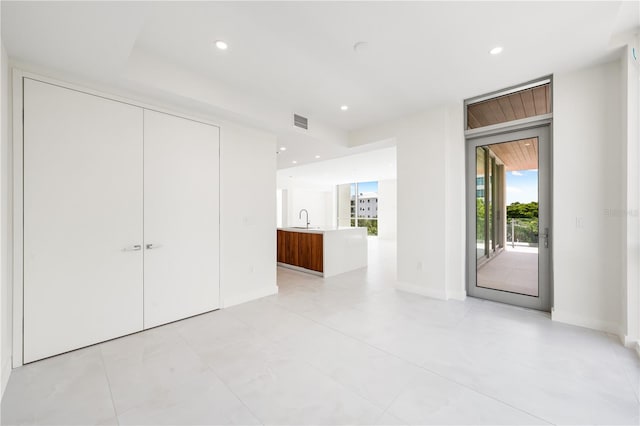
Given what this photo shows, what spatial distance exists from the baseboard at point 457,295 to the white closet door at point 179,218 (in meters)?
3.42

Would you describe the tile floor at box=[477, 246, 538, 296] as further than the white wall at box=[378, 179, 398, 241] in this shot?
No

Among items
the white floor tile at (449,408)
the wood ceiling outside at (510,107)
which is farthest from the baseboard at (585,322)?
the wood ceiling outside at (510,107)

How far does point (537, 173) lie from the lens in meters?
3.46

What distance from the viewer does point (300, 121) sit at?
421 centimetres

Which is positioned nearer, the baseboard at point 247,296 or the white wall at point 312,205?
the baseboard at point 247,296

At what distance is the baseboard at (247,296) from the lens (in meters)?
3.68

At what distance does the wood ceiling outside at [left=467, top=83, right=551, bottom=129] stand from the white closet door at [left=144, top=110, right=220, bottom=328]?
379 centimetres

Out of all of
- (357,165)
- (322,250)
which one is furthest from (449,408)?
(357,165)

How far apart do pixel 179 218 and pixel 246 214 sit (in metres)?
0.94

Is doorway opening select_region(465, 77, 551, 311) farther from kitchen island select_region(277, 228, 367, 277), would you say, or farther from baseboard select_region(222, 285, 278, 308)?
baseboard select_region(222, 285, 278, 308)

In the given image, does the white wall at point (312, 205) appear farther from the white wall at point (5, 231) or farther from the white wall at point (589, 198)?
the white wall at point (5, 231)

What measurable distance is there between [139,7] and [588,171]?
4477mm

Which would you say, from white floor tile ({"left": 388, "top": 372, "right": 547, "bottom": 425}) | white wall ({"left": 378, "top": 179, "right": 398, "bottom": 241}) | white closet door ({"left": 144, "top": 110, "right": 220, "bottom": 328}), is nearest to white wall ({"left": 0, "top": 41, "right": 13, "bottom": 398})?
white closet door ({"left": 144, "top": 110, "right": 220, "bottom": 328})

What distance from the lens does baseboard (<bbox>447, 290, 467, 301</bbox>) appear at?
391 centimetres
